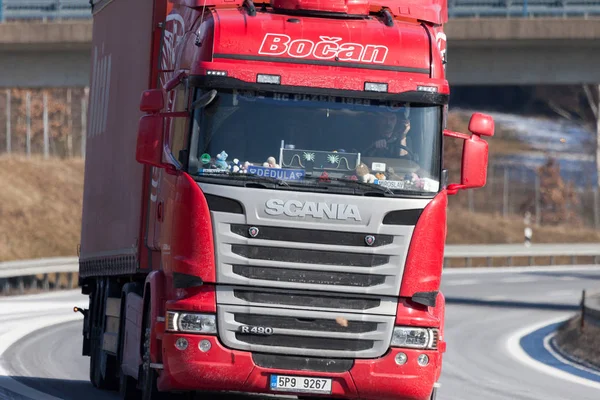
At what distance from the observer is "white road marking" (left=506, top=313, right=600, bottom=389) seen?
1823 centimetres

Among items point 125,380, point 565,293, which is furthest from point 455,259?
point 125,380

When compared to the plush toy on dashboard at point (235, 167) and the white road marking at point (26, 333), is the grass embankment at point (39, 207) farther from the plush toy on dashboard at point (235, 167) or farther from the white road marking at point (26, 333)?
the plush toy on dashboard at point (235, 167)

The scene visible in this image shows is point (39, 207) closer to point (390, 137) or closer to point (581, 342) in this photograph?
point (581, 342)

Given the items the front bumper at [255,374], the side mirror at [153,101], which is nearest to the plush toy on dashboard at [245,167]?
the side mirror at [153,101]

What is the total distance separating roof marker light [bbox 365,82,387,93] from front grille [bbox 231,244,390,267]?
1.34 m

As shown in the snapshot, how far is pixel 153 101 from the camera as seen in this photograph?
1105cm

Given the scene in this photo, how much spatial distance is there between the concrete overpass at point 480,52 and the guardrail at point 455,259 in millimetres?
5037

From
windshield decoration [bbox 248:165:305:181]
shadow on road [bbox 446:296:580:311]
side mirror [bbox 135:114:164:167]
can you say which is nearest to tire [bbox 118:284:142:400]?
side mirror [bbox 135:114:164:167]

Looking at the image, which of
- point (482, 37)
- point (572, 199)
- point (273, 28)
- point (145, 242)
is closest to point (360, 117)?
point (273, 28)

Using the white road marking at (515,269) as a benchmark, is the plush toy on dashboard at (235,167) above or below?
above

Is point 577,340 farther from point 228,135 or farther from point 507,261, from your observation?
point 507,261

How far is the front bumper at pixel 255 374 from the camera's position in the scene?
10820 mm

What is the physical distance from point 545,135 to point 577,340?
7282 cm

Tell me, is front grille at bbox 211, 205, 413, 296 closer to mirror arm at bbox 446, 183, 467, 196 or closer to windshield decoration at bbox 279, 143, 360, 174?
windshield decoration at bbox 279, 143, 360, 174
